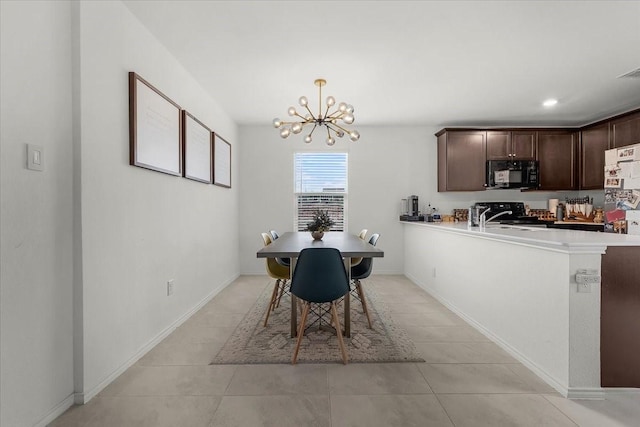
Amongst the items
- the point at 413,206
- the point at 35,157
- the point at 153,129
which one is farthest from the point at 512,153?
the point at 35,157

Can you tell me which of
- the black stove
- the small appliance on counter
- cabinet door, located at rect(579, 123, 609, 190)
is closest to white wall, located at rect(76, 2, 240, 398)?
the small appliance on counter

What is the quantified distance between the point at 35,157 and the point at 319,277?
1.79m

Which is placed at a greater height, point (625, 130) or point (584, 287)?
point (625, 130)

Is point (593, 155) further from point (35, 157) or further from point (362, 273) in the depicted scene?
point (35, 157)

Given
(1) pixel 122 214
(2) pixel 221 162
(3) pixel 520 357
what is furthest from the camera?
(2) pixel 221 162

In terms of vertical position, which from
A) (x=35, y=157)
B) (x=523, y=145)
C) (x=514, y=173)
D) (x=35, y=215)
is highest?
(x=523, y=145)

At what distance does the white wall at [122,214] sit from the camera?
1943 mm

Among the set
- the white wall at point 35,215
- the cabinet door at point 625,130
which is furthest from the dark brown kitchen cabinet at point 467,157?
the white wall at point 35,215

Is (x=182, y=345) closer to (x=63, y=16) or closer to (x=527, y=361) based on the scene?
(x=63, y=16)

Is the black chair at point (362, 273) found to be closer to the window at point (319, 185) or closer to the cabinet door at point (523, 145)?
the window at point (319, 185)

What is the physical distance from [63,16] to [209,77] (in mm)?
1799

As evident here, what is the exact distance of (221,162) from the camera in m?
4.54

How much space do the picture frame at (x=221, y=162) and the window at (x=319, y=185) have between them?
1176 millimetres

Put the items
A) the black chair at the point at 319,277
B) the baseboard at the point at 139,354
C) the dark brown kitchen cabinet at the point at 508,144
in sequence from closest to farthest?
the baseboard at the point at 139,354 → the black chair at the point at 319,277 → the dark brown kitchen cabinet at the point at 508,144
